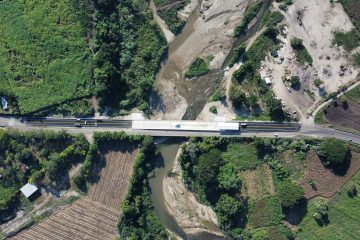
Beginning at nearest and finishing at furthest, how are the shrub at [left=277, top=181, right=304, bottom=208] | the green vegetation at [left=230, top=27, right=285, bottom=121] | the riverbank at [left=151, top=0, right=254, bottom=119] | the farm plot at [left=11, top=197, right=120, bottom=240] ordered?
the shrub at [left=277, top=181, right=304, bottom=208] → the green vegetation at [left=230, top=27, right=285, bottom=121] → the riverbank at [left=151, top=0, right=254, bottom=119] → the farm plot at [left=11, top=197, right=120, bottom=240]

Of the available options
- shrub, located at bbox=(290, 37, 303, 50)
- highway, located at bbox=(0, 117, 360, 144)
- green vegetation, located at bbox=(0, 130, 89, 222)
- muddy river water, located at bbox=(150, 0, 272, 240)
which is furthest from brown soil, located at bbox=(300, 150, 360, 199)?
green vegetation, located at bbox=(0, 130, 89, 222)

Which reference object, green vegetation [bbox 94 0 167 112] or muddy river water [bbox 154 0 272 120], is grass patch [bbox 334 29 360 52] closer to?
muddy river water [bbox 154 0 272 120]

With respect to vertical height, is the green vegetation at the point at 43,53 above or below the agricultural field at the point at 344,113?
above

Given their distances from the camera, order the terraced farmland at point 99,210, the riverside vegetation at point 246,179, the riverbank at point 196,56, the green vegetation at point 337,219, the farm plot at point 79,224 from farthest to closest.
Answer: the farm plot at point 79,224
the terraced farmland at point 99,210
the riverbank at point 196,56
the riverside vegetation at point 246,179
the green vegetation at point 337,219

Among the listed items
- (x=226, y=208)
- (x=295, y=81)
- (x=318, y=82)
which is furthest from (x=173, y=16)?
(x=226, y=208)

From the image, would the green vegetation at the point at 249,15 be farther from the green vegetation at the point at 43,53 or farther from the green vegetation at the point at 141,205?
the green vegetation at the point at 43,53

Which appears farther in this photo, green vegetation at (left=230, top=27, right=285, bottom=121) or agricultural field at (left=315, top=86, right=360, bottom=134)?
green vegetation at (left=230, top=27, right=285, bottom=121)

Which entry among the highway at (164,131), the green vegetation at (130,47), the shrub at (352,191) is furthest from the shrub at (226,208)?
the green vegetation at (130,47)
